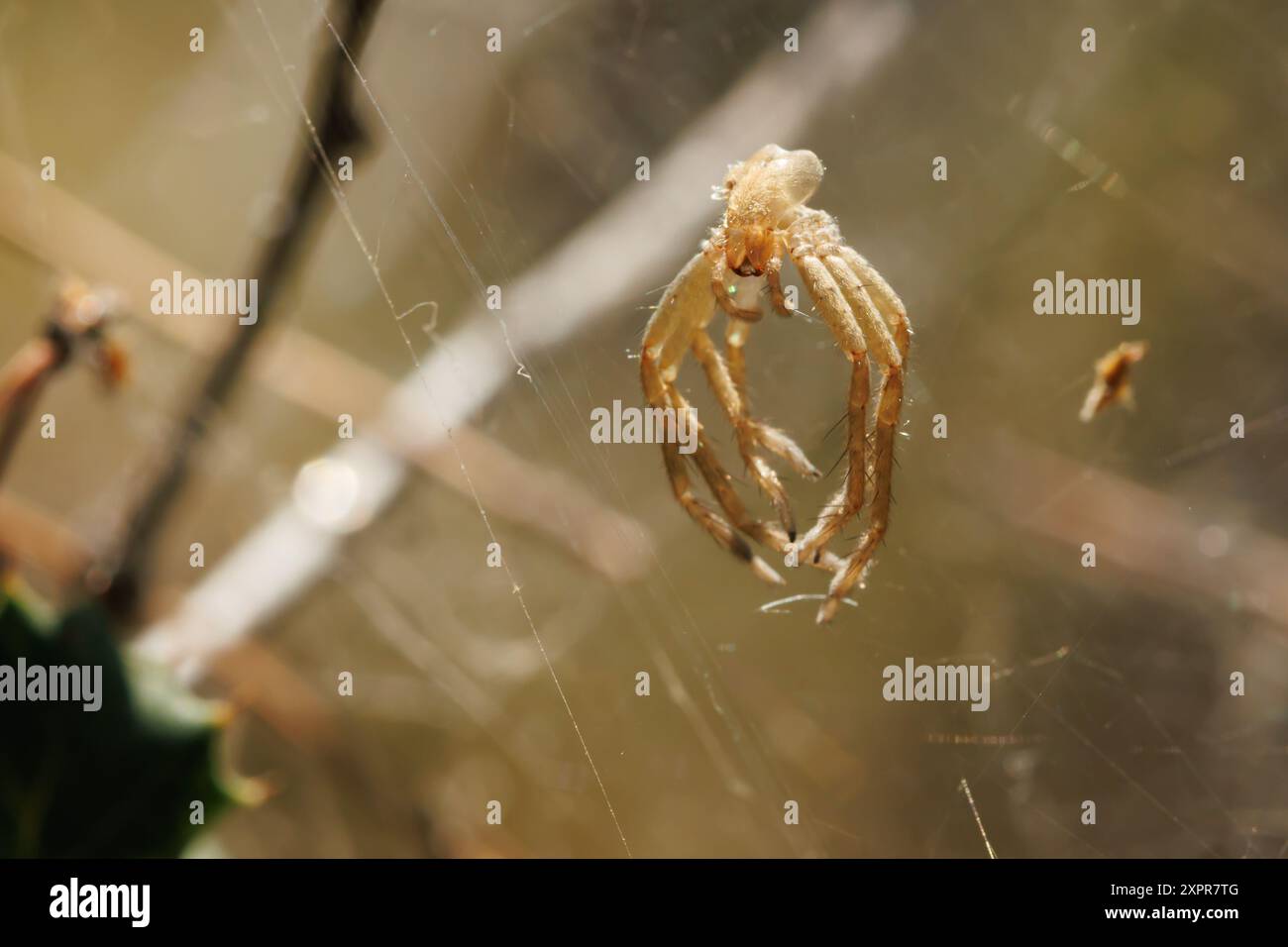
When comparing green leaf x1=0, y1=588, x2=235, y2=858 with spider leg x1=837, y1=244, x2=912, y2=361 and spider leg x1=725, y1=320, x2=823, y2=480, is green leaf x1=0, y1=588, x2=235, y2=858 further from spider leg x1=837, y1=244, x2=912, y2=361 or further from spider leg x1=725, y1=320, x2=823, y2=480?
spider leg x1=837, y1=244, x2=912, y2=361

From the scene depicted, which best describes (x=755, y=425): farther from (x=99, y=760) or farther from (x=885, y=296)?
(x=99, y=760)

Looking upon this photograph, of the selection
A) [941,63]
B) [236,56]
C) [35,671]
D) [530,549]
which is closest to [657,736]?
[530,549]

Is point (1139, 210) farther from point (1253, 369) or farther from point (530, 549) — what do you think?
point (530, 549)

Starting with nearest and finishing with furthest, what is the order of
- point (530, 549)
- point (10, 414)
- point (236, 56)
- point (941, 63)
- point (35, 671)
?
point (35, 671), point (10, 414), point (941, 63), point (236, 56), point (530, 549)
